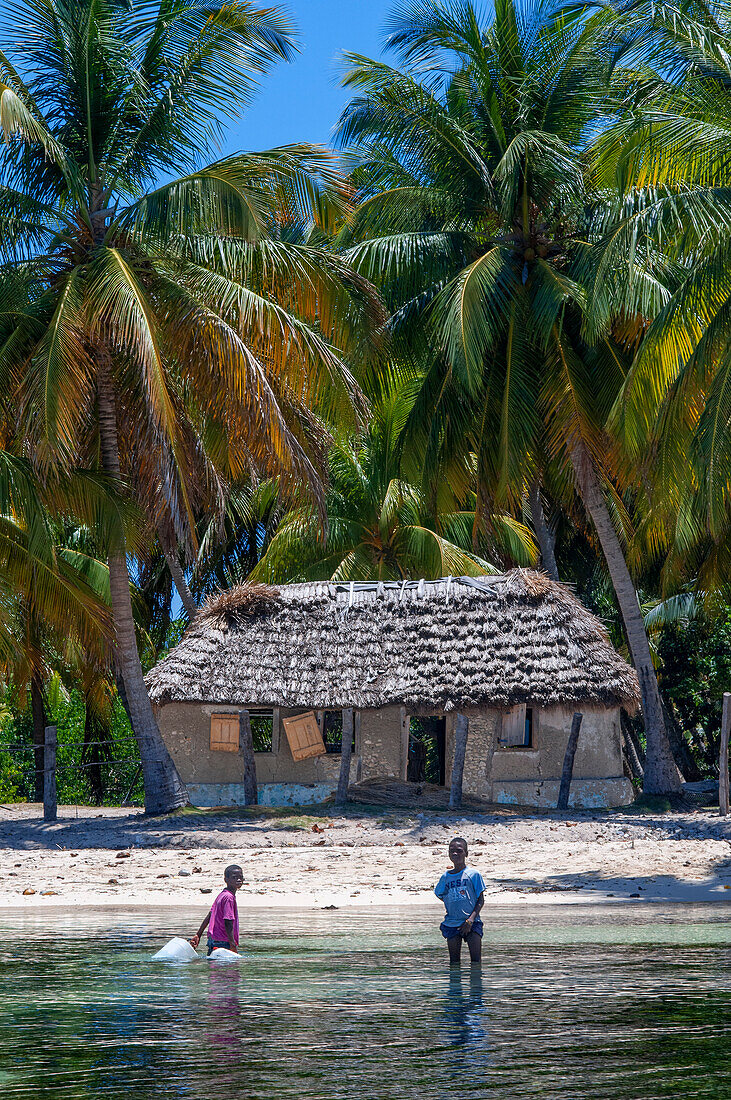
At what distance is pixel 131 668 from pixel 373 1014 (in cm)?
1101

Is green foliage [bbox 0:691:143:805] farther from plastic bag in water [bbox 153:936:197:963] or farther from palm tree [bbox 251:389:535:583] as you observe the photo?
plastic bag in water [bbox 153:936:197:963]

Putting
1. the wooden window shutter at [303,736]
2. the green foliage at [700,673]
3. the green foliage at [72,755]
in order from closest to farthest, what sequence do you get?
the wooden window shutter at [303,736] → the green foliage at [700,673] → the green foliage at [72,755]

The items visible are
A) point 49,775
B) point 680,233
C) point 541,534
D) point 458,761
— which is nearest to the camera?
point 680,233

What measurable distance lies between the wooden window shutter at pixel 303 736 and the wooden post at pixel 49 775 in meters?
3.99

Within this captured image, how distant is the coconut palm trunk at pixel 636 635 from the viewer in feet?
63.4

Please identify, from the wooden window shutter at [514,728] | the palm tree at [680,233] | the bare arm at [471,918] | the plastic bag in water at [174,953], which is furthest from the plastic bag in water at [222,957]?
the wooden window shutter at [514,728]

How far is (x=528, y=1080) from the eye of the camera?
5562 millimetres

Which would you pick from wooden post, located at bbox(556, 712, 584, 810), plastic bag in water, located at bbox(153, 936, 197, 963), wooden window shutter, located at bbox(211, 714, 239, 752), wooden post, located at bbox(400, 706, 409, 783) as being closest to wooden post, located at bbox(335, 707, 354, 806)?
wooden post, located at bbox(400, 706, 409, 783)

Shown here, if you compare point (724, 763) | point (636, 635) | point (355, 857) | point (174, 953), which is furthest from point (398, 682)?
point (174, 953)

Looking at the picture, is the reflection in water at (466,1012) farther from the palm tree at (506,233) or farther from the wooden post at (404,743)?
the wooden post at (404,743)

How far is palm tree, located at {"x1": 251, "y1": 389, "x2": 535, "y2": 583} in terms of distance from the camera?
24.4 m

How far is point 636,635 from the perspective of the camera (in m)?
19.5

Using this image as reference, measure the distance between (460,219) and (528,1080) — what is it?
1615 cm

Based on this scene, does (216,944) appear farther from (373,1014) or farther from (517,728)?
(517,728)
